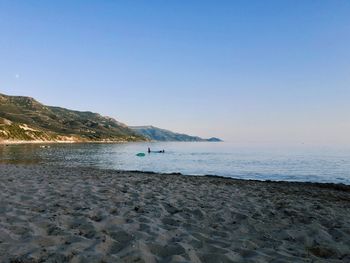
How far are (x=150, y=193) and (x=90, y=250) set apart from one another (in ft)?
32.3

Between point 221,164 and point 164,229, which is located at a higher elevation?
point 164,229

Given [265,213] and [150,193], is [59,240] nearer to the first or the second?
[265,213]

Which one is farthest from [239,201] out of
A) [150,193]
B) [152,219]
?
[152,219]

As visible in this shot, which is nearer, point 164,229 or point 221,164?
point 164,229

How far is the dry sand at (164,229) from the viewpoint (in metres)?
8.16

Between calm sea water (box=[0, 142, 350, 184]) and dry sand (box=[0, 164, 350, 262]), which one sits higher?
dry sand (box=[0, 164, 350, 262])

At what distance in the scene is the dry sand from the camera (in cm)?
816

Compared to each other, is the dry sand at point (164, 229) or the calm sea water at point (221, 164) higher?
the dry sand at point (164, 229)

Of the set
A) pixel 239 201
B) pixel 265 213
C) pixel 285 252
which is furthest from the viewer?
pixel 239 201

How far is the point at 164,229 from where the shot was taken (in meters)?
10.4

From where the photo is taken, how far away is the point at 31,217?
1120 cm

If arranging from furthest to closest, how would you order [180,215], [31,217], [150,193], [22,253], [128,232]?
[150,193], [180,215], [31,217], [128,232], [22,253]

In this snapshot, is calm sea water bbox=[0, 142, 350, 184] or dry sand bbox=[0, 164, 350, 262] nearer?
dry sand bbox=[0, 164, 350, 262]

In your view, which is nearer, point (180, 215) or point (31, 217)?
point (31, 217)
